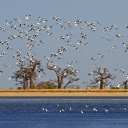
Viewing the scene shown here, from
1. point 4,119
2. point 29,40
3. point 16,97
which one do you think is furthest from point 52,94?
point 4,119

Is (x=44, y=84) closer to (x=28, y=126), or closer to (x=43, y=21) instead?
(x=43, y=21)

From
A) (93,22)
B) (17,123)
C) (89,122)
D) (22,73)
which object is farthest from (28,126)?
(22,73)

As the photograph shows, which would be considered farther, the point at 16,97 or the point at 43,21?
the point at 16,97

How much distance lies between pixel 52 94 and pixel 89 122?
291ft

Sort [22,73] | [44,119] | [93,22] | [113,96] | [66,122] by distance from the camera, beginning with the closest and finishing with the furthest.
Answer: [66,122], [44,119], [93,22], [113,96], [22,73]

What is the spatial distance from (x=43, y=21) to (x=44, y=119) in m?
17.5

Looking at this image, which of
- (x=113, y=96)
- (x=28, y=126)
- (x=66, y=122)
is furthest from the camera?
(x=113, y=96)

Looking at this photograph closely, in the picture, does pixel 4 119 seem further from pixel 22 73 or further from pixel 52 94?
pixel 22 73

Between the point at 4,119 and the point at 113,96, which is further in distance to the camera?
the point at 113,96

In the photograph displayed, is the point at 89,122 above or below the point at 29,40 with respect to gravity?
below

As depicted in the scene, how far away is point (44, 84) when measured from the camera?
158125mm

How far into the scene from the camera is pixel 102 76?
493 ft

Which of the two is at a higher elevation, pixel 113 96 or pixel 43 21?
pixel 43 21

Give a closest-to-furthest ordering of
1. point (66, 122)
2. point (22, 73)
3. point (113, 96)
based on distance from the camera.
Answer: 1. point (66, 122)
2. point (113, 96)
3. point (22, 73)
